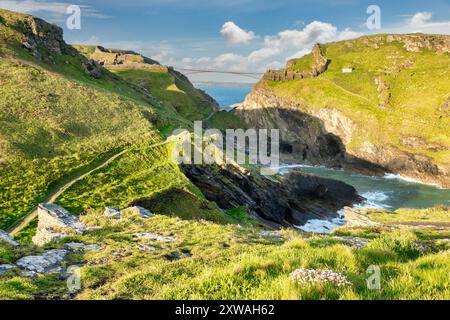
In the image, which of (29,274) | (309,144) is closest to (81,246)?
(29,274)

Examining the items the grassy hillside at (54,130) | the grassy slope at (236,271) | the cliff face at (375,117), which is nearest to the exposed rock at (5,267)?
the grassy slope at (236,271)

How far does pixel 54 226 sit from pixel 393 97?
170m

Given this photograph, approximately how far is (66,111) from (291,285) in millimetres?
69018

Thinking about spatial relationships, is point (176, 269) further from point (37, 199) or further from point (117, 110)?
point (117, 110)

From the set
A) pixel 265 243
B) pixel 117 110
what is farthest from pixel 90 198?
pixel 117 110

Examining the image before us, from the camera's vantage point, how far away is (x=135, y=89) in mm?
120250

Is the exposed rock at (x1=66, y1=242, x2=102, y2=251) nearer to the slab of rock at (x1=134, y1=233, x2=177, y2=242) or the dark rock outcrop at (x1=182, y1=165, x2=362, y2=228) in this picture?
the slab of rock at (x1=134, y1=233, x2=177, y2=242)

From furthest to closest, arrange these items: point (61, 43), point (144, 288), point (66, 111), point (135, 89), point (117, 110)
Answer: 1. point (135, 89)
2. point (61, 43)
3. point (117, 110)
4. point (66, 111)
5. point (144, 288)

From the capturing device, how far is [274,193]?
2896 inches

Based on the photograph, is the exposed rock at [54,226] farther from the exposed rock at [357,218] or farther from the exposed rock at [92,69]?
the exposed rock at [92,69]

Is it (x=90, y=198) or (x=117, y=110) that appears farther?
(x=117, y=110)

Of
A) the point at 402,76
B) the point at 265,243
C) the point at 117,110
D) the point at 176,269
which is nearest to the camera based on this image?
the point at 176,269

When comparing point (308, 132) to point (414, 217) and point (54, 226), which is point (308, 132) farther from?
point (54, 226)

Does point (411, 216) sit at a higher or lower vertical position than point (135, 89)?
lower
